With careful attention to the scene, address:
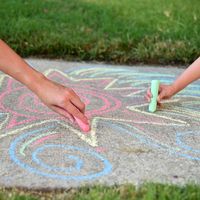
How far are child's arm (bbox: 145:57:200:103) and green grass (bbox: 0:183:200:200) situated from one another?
90 centimetres

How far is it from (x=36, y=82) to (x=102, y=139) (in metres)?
0.44

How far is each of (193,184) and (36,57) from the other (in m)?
2.21

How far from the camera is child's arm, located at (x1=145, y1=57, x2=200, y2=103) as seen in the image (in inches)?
109

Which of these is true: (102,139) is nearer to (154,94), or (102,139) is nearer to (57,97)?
(57,97)

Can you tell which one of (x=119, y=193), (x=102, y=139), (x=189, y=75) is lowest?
(x=119, y=193)

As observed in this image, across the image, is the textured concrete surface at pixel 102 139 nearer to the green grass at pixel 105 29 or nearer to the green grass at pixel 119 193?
the green grass at pixel 119 193

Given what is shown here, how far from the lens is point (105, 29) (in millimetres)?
4512

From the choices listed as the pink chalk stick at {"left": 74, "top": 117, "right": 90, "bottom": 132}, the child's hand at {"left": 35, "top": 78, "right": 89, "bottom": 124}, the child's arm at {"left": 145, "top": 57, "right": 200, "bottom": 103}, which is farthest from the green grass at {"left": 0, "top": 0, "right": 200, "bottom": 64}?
the child's hand at {"left": 35, "top": 78, "right": 89, "bottom": 124}

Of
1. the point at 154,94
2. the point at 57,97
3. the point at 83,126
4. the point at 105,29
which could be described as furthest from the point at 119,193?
the point at 105,29

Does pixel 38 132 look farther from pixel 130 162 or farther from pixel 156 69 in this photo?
pixel 156 69

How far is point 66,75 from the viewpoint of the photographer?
3.51 m

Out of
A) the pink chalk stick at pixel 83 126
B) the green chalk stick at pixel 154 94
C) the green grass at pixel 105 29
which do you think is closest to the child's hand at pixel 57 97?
the pink chalk stick at pixel 83 126

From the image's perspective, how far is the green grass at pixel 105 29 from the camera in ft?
13.1

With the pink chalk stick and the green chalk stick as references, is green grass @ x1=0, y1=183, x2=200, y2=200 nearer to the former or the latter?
the pink chalk stick
